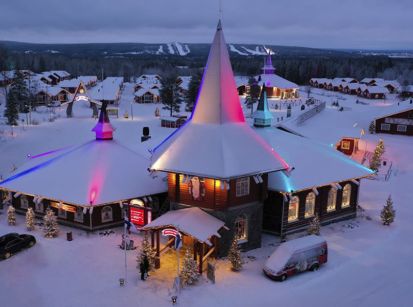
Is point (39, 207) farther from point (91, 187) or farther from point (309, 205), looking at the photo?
point (309, 205)

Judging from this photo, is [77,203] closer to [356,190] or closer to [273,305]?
[273,305]

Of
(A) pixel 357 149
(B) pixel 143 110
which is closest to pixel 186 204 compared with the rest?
Result: (A) pixel 357 149

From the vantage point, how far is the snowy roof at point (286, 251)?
21.8m

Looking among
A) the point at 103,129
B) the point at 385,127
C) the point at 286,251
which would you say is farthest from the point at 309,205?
the point at 385,127

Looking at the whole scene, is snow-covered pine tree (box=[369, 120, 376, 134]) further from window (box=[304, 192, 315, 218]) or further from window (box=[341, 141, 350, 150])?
window (box=[304, 192, 315, 218])

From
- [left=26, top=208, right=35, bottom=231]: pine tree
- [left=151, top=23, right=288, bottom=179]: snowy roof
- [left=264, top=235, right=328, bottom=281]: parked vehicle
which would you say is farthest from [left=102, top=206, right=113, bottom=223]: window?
[left=264, top=235, right=328, bottom=281]: parked vehicle

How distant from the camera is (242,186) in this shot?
960 inches

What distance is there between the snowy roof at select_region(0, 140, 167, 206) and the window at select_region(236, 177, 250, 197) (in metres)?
6.28

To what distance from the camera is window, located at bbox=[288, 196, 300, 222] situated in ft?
89.8

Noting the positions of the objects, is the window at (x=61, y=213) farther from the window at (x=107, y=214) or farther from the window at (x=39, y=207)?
the window at (x=107, y=214)

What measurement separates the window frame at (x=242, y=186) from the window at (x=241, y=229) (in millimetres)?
1299

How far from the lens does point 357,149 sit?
168 ft

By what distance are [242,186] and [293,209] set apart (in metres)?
Result: 5.00

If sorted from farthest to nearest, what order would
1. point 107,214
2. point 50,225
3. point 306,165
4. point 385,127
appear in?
1. point 385,127
2. point 306,165
3. point 107,214
4. point 50,225
